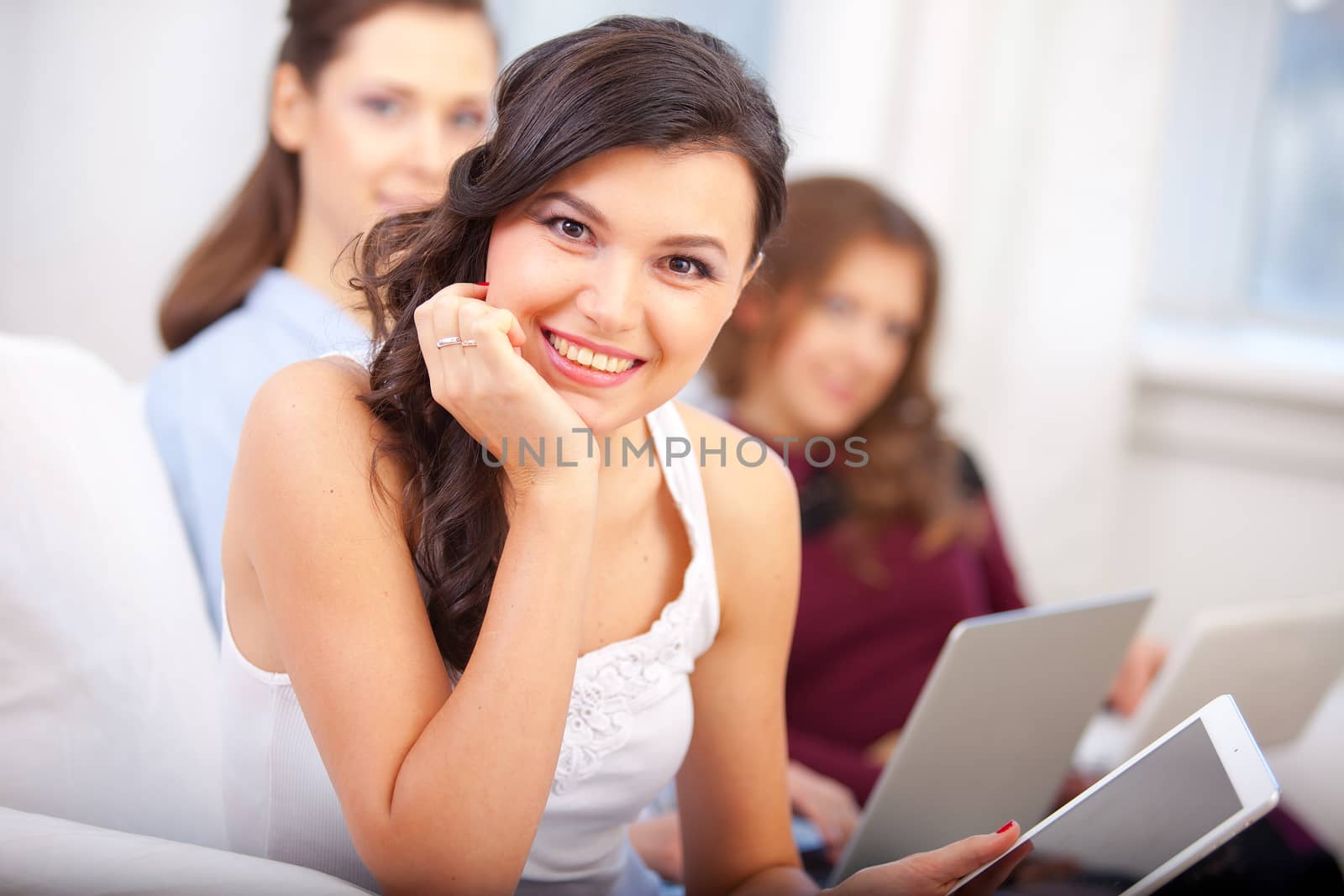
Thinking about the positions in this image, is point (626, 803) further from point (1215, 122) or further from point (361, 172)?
point (1215, 122)

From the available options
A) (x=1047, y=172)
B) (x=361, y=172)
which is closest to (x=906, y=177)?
(x=1047, y=172)

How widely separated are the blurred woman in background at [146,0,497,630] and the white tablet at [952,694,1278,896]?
1.08 m

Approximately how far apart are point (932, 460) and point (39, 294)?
1.82 m

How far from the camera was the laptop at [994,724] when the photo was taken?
1163 mm

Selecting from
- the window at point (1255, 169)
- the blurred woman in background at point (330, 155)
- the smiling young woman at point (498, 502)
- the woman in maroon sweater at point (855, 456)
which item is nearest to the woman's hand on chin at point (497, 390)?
the smiling young woman at point (498, 502)

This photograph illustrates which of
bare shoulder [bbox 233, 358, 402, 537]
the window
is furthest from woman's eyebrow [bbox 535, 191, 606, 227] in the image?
the window

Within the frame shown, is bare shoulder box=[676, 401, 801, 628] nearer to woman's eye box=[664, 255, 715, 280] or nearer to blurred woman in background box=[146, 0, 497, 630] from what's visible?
woman's eye box=[664, 255, 715, 280]

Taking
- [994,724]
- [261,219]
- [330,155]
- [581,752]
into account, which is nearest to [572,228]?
[581,752]

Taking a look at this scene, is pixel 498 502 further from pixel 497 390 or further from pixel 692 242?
pixel 692 242

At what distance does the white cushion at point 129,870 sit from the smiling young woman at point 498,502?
67mm

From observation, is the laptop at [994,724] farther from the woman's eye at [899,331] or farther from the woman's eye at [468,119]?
the woman's eye at [468,119]

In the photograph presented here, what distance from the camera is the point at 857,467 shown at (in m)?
2.05

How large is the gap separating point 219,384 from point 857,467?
107 cm

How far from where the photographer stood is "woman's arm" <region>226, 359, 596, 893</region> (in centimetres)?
88
